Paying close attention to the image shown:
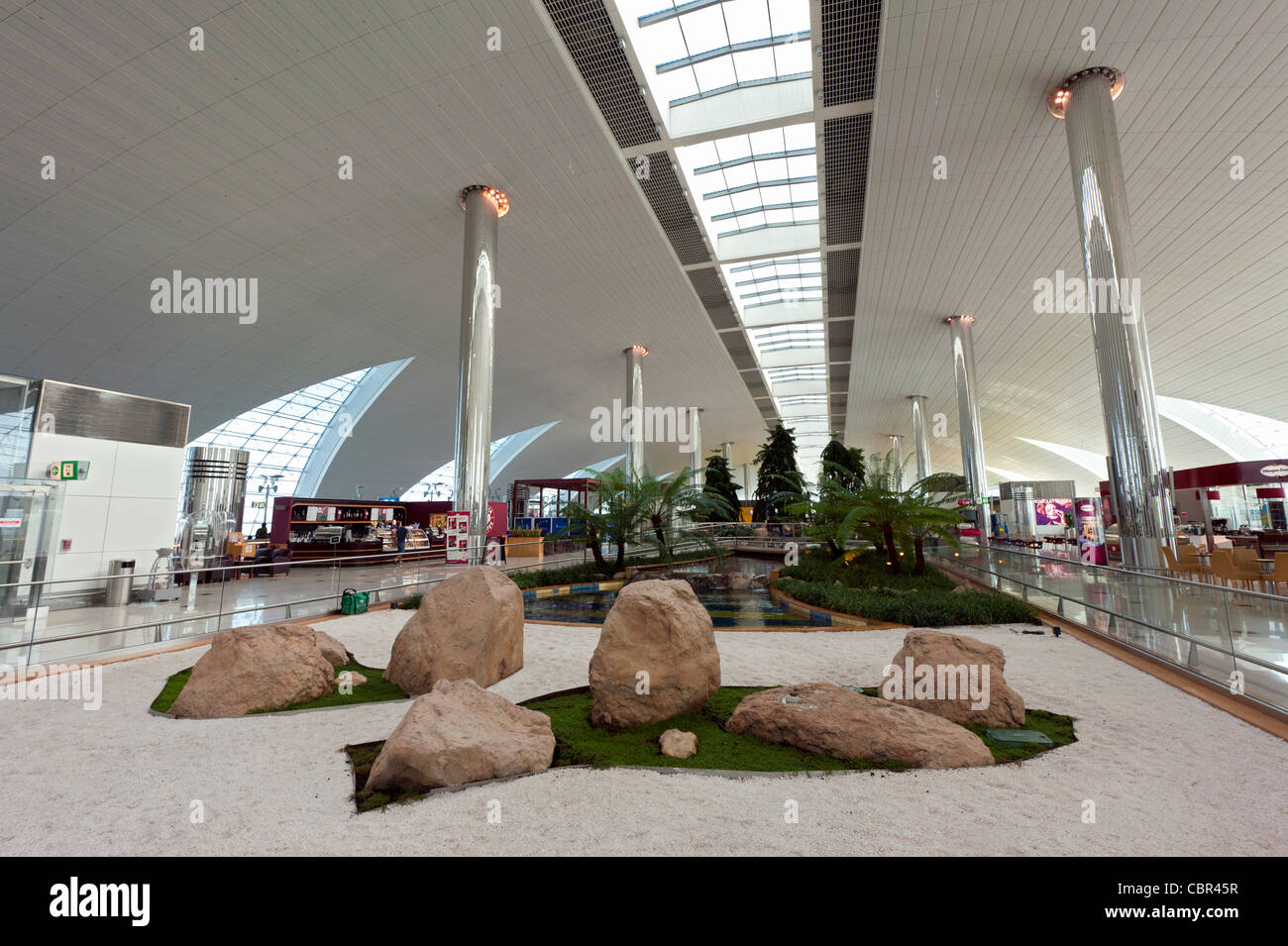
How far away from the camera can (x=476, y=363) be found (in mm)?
12336

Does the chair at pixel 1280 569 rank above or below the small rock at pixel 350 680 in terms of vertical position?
above

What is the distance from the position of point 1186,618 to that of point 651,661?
15.8 feet

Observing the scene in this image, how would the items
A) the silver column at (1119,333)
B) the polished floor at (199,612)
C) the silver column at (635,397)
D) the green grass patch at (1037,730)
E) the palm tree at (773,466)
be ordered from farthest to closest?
the palm tree at (773,466) < the silver column at (635,397) < the silver column at (1119,333) < the polished floor at (199,612) < the green grass patch at (1037,730)

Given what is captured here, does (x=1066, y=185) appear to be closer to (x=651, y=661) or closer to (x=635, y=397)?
(x=651, y=661)

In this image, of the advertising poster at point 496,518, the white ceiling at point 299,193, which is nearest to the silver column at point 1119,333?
the white ceiling at point 299,193

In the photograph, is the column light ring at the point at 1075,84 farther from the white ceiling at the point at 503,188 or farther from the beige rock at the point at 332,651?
the beige rock at the point at 332,651

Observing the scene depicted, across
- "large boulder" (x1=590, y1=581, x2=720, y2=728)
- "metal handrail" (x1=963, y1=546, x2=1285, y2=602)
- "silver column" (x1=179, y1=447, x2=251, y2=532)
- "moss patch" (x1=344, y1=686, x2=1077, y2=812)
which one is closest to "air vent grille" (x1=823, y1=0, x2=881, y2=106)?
"metal handrail" (x1=963, y1=546, x2=1285, y2=602)

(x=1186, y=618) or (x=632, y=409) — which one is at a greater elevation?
(x=632, y=409)

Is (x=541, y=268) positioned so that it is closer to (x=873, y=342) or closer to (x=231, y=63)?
(x=231, y=63)

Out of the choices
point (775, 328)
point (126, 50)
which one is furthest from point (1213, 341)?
point (126, 50)

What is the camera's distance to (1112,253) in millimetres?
8469

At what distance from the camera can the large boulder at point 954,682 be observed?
3.79 m

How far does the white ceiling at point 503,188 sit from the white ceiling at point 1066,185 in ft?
0.18

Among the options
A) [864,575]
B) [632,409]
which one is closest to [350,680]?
[864,575]
